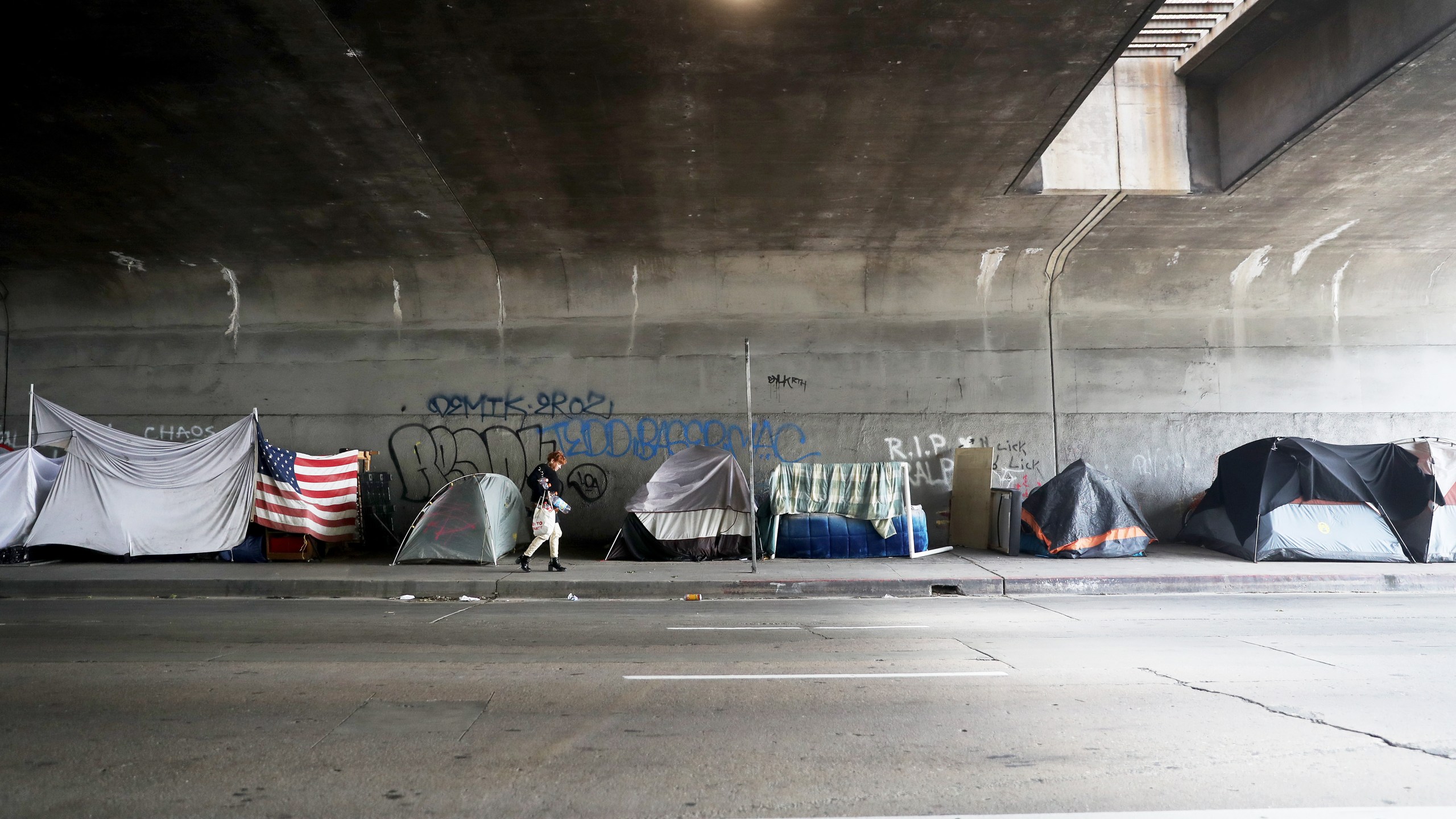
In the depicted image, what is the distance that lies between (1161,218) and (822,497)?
25.0 ft

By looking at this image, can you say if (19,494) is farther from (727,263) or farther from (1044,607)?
(1044,607)

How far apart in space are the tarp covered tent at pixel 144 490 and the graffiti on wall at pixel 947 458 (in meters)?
11.4

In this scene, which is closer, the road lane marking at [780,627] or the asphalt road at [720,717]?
the asphalt road at [720,717]

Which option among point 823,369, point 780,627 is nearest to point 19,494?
point 780,627

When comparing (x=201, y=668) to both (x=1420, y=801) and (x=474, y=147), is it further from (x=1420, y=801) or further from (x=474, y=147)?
(x=474, y=147)

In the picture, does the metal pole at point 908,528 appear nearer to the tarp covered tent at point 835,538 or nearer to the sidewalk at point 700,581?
the tarp covered tent at point 835,538

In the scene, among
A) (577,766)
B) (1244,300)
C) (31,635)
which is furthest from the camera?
(1244,300)

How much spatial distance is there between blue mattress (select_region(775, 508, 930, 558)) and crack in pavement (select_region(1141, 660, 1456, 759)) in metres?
8.05

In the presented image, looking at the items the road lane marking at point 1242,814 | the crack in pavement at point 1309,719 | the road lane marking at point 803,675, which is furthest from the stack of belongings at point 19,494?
the crack in pavement at point 1309,719

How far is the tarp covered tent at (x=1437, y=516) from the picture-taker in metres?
13.2

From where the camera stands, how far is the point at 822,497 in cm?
1459

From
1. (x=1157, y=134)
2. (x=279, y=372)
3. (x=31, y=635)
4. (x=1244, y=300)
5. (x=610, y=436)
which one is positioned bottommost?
Answer: (x=31, y=635)

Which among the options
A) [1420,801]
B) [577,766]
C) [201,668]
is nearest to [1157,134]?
[1420,801]

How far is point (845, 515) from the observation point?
1452 cm
